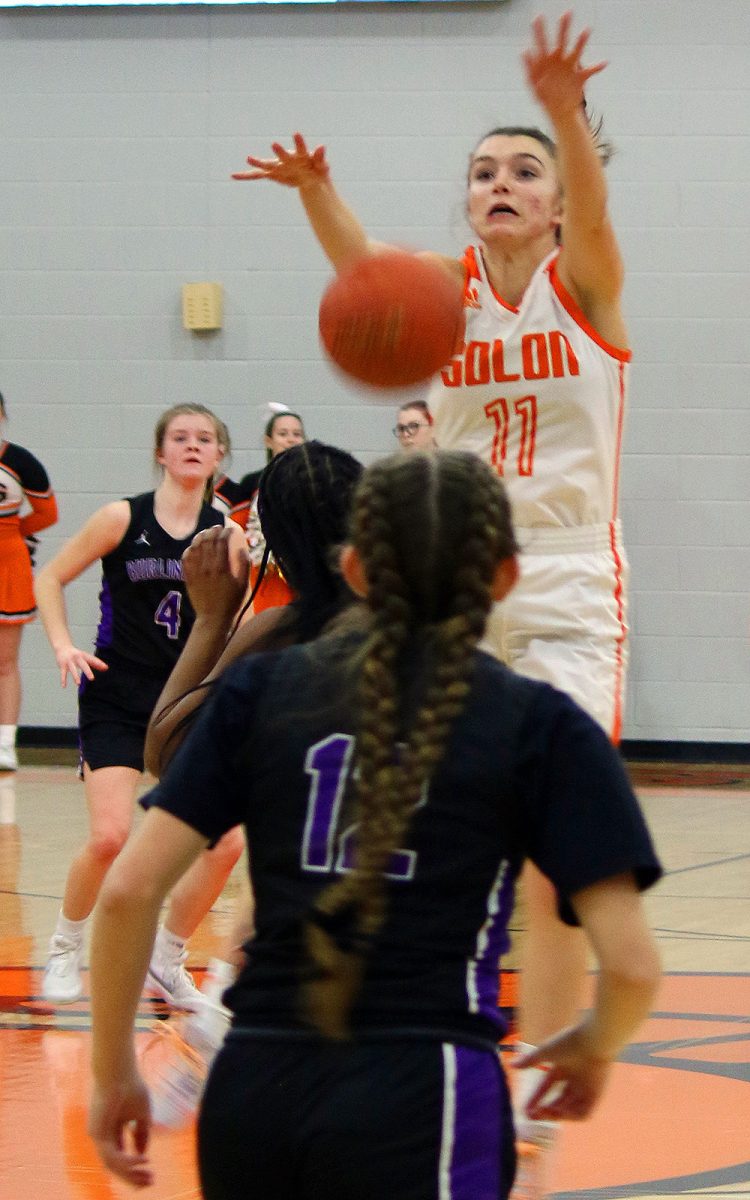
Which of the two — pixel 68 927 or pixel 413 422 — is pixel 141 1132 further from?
pixel 413 422

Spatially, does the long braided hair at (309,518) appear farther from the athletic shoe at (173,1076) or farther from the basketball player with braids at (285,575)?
the athletic shoe at (173,1076)

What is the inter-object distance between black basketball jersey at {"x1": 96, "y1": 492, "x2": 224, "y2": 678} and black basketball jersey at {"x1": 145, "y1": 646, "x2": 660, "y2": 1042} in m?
3.07

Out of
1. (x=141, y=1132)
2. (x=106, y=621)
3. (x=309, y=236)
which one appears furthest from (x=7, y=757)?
(x=141, y=1132)

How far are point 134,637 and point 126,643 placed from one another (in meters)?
0.03

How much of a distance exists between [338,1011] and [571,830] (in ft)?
0.95

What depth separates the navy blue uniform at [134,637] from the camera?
4.60 metres

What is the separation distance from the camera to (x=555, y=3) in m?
9.22

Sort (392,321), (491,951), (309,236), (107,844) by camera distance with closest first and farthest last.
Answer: (491,951) → (392,321) → (107,844) → (309,236)

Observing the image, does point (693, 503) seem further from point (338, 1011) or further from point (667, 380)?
point (338, 1011)

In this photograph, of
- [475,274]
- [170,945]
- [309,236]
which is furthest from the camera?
[309,236]

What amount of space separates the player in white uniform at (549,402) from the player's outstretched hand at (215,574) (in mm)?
494

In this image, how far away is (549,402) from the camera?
3109mm

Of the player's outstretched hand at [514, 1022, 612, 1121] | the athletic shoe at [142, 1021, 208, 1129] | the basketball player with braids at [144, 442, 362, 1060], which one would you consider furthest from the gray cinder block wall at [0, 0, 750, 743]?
the player's outstretched hand at [514, 1022, 612, 1121]

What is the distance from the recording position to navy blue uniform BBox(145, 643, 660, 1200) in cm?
159
